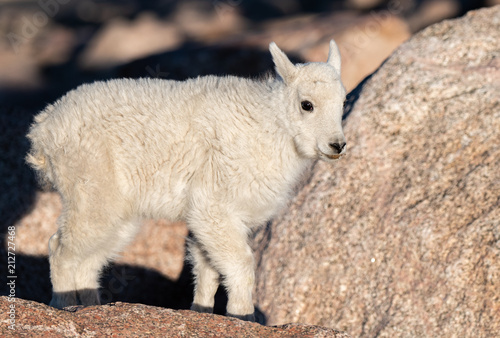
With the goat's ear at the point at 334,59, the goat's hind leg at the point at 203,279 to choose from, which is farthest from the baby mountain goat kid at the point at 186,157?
the goat's hind leg at the point at 203,279

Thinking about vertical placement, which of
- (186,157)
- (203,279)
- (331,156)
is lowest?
(203,279)

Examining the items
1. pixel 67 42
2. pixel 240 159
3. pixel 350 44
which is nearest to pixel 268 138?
pixel 240 159

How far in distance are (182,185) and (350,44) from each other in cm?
688

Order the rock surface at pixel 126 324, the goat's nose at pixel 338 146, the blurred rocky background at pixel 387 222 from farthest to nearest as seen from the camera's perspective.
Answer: the blurred rocky background at pixel 387 222, the goat's nose at pixel 338 146, the rock surface at pixel 126 324

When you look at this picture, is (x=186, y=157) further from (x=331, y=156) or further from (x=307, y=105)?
(x=331, y=156)

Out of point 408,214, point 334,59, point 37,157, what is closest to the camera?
point 37,157

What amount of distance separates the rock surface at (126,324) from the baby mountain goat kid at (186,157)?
106 cm

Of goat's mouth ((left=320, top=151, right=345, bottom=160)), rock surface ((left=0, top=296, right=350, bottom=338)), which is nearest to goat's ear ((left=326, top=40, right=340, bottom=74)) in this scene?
goat's mouth ((left=320, top=151, right=345, bottom=160))

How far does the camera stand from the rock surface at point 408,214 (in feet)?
23.3

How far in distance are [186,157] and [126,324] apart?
2084 mm

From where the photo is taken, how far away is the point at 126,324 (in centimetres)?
551

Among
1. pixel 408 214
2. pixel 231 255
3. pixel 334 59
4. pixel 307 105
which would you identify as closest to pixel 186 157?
pixel 231 255

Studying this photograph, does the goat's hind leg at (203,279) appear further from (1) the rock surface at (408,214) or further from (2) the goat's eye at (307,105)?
(2) the goat's eye at (307,105)

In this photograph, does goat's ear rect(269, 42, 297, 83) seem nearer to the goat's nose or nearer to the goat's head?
the goat's head
